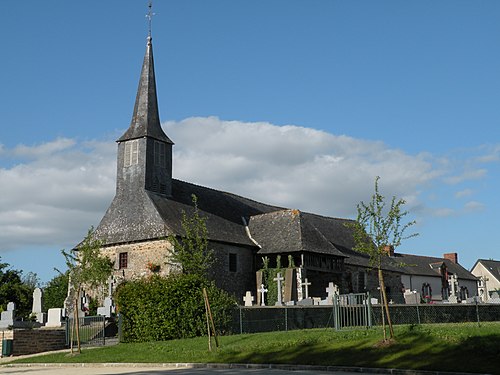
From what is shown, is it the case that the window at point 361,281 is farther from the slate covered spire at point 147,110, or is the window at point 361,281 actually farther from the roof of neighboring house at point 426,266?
the slate covered spire at point 147,110

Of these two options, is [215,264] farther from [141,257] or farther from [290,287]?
[290,287]

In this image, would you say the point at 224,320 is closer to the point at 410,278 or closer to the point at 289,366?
the point at 289,366

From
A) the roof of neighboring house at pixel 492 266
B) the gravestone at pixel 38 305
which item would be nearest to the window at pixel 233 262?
the gravestone at pixel 38 305

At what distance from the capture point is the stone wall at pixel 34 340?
25031 mm

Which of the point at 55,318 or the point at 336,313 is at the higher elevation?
the point at 336,313

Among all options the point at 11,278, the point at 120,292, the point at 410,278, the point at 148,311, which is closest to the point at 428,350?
the point at 148,311

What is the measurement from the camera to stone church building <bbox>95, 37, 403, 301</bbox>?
40031mm

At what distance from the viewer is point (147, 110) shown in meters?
43.3

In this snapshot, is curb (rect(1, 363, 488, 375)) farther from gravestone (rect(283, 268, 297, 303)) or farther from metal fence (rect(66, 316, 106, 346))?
gravestone (rect(283, 268, 297, 303))

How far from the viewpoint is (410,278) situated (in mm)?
64000

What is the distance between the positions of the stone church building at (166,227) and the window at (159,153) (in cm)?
7

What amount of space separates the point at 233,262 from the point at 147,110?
11865 millimetres

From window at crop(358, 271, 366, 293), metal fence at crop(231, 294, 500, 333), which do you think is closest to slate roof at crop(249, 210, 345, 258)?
window at crop(358, 271, 366, 293)

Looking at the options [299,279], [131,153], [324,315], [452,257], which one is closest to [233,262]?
[299,279]
